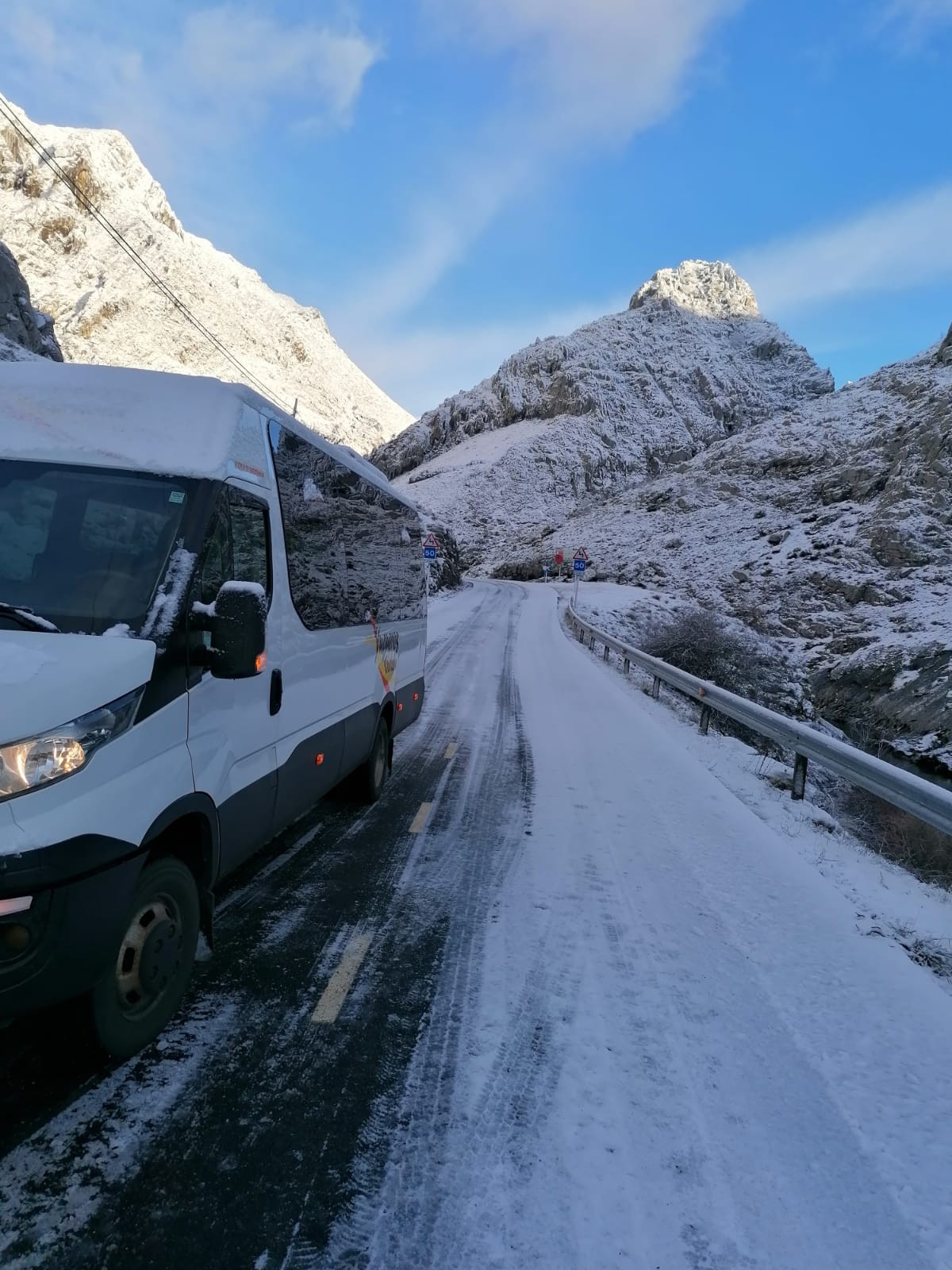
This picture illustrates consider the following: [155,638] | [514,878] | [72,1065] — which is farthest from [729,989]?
[155,638]

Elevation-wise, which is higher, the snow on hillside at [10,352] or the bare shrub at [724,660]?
the snow on hillside at [10,352]

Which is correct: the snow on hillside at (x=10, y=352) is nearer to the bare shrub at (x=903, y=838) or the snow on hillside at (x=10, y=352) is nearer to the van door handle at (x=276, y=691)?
the van door handle at (x=276, y=691)

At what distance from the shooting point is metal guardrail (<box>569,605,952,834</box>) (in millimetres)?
5086

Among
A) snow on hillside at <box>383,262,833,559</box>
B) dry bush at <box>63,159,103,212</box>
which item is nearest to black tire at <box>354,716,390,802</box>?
snow on hillside at <box>383,262,833,559</box>

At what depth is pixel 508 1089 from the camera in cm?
281

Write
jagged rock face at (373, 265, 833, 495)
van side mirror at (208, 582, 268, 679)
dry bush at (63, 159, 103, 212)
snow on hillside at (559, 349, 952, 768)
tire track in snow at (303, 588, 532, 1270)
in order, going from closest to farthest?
tire track in snow at (303, 588, 532, 1270)
van side mirror at (208, 582, 268, 679)
snow on hillside at (559, 349, 952, 768)
jagged rock face at (373, 265, 833, 495)
dry bush at (63, 159, 103, 212)

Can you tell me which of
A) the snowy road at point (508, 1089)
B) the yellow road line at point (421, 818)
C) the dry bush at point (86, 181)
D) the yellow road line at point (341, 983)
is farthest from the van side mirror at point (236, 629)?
the dry bush at point (86, 181)

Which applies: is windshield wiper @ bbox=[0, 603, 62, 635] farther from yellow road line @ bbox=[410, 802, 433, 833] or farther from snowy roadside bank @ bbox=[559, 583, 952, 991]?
snowy roadside bank @ bbox=[559, 583, 952, 991]

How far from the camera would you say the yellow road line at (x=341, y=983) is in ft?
10.5

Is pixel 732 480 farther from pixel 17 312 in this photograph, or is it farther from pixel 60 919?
pixel 60 919

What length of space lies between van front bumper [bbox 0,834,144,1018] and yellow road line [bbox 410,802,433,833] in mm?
3518

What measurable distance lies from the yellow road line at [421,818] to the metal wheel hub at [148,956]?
2.97m

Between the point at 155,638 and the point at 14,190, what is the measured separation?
199 metres

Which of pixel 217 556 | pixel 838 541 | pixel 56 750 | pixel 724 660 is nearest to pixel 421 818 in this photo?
pixel 217 556
